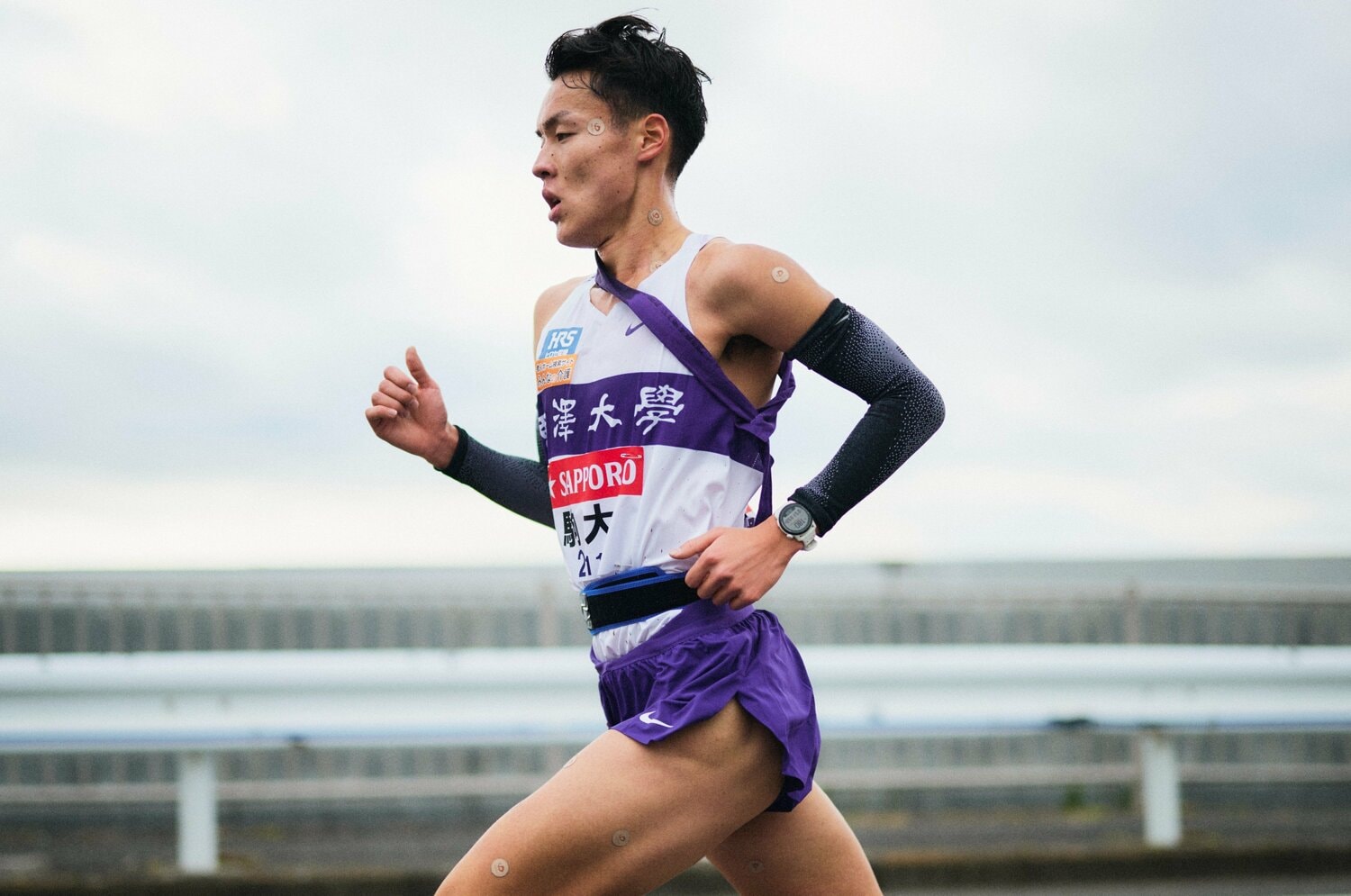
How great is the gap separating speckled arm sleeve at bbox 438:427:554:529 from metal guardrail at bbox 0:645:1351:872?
270 cm

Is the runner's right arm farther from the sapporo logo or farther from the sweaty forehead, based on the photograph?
the sweaty forehead

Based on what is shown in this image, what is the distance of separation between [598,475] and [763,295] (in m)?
0.43

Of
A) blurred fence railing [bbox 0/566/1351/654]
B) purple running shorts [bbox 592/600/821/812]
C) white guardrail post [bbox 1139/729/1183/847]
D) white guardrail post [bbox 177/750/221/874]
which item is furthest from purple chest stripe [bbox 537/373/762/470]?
blurred fence railing [bbox 0/566/1351/654]

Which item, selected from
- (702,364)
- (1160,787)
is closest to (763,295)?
(702,364)

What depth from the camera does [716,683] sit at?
2.41m

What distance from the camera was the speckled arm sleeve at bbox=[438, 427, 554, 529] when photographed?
305 centimetres

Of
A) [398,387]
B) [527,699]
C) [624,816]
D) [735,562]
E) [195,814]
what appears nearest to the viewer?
[624,816]

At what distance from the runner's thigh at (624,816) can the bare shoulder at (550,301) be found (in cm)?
97

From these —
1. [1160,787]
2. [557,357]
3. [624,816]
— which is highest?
[557,357]

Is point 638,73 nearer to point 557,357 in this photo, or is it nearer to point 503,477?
point 557,357

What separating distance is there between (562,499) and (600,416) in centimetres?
19

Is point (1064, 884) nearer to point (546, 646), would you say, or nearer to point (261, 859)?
point (546, 646)

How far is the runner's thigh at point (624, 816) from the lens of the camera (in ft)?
7.41

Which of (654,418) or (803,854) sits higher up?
(654,418)
